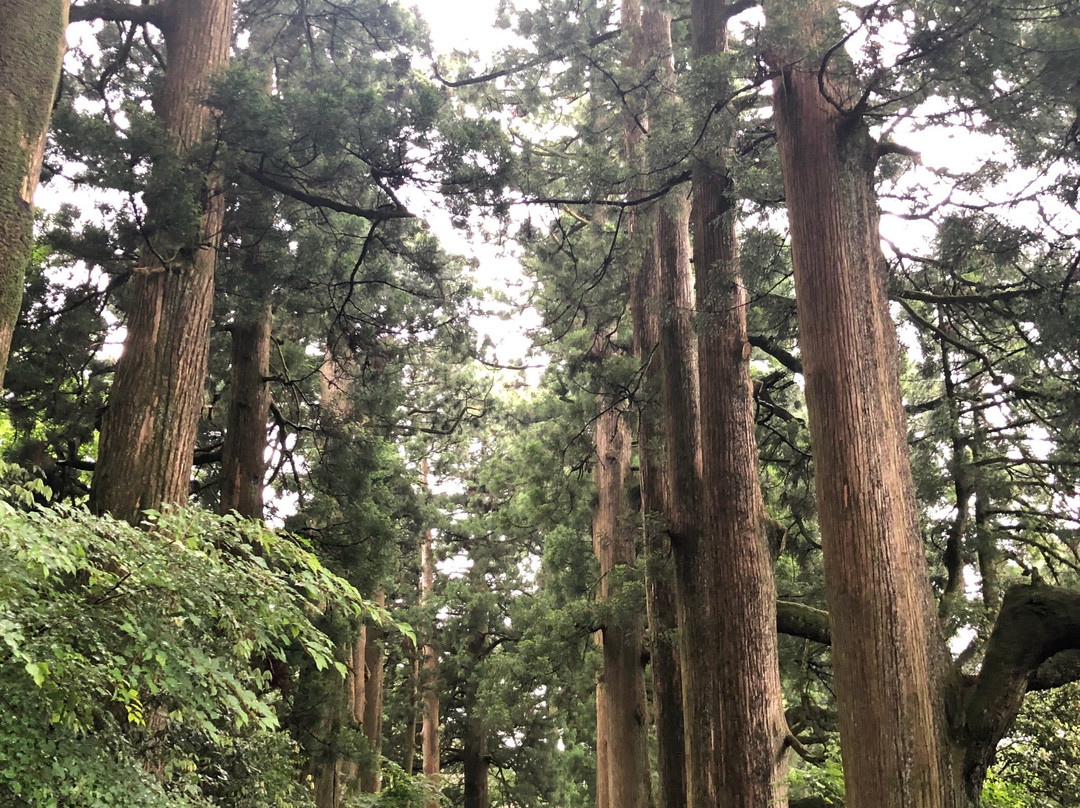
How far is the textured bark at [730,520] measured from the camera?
559cm

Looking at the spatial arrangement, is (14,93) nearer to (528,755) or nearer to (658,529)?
(658,529)

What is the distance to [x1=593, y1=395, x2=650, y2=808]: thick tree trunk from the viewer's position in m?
9.94

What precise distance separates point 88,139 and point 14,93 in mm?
1588

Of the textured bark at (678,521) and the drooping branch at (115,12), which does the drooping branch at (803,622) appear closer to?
the textured bark at (678,521)

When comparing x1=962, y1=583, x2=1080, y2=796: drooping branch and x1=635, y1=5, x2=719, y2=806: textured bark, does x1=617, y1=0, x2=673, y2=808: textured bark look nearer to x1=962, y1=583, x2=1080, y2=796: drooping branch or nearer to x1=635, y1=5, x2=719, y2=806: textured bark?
x1=635, y1=5, x2=719, y2=806: textured bark

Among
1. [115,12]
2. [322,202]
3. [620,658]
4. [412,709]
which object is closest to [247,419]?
[322,202]

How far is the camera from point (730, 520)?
20.0 ft

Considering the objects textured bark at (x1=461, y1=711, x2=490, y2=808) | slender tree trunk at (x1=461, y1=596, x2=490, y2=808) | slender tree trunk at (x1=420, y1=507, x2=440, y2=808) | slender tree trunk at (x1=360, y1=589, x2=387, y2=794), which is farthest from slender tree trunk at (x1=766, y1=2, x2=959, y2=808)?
textured bark at (x1=461, y1=711, x2=490, y2=808)

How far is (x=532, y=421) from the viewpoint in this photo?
62.2 ft

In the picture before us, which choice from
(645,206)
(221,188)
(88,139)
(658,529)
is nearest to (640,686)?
(658,529)

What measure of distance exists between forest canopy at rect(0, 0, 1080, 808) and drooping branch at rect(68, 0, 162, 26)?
0.21ft

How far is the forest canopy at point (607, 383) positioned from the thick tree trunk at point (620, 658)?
0.20 feet

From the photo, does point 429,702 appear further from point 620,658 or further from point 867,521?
point 867,521

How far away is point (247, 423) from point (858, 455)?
6915 millimetres
